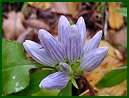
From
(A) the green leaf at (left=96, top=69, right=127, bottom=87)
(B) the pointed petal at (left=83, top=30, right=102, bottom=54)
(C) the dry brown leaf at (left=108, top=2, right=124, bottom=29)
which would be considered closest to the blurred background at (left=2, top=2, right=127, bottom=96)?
(C) the dry brown leaf at (left=108, top=2, right=124, bottom=29)

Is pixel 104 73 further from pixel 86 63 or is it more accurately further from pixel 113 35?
pixel 86 63

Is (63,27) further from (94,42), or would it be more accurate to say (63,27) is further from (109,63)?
(109,63)

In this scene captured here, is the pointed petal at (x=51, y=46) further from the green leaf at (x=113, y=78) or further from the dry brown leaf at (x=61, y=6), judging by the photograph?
the dry brown leaf at (x=61, y=6)

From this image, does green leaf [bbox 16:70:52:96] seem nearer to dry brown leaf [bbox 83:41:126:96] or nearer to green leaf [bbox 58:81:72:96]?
green leaf [bbox 58:81:72:96]

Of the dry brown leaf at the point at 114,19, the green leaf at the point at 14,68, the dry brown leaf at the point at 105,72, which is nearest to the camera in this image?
the green leaf at the point at 14,68

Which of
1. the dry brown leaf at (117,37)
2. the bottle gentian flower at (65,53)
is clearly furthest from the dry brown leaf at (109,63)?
the bottle gentian flower at (65,53)

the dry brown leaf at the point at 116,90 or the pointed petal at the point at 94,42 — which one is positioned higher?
the pointed petal at the point at 94,42
